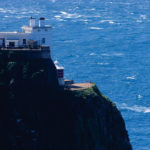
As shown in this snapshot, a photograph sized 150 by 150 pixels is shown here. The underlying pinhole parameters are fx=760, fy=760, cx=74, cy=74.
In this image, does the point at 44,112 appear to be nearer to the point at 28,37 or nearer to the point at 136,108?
the point at 28,37

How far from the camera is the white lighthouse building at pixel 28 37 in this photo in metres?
94.0

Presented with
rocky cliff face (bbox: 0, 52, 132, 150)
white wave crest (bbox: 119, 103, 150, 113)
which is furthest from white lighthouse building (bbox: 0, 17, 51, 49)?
white wave crest (bbox: 119, 103, 150, 113)

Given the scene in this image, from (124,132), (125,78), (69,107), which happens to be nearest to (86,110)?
(69,107)

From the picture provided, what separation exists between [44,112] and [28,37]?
1198 cm

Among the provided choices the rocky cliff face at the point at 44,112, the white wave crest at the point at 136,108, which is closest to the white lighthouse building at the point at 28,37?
the rocky cliff face at the point at 44,112

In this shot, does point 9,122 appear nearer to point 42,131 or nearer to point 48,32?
point 42,131

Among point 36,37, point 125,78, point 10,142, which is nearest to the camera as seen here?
point 10,142

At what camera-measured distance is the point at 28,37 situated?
95500mm

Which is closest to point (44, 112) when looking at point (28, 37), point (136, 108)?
point (28, 37)

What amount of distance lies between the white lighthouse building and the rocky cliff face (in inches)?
165

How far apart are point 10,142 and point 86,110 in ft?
37.9

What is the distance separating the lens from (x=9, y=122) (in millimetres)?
85562

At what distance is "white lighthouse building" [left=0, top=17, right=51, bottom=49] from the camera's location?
94000 mm

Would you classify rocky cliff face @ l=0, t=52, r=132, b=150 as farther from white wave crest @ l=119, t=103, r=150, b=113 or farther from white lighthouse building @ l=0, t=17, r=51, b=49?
white wave crest @ l=119, t=103, r=150, b=113
